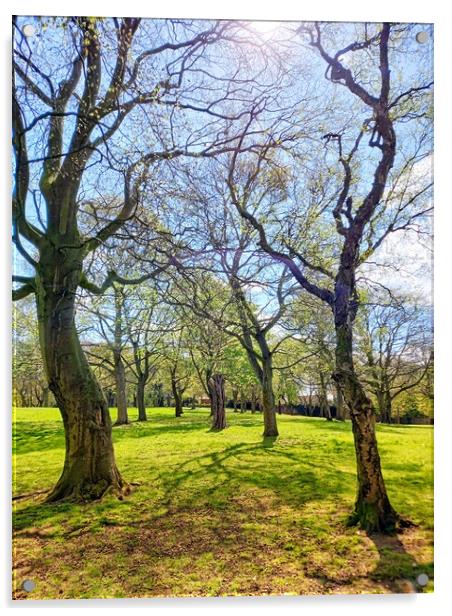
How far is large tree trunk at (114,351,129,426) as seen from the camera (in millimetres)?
3541

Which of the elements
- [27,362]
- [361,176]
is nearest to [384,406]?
[361,176]

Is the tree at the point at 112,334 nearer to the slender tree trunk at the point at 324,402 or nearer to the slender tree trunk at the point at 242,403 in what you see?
the slender tree trunk at the point at 242,403

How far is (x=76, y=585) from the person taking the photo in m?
2.92

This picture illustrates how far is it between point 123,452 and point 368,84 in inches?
143

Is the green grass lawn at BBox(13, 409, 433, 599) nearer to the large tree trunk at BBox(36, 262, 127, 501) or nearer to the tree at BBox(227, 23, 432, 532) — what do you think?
the large tree trunk at BBox(36, 262, 127, 501)

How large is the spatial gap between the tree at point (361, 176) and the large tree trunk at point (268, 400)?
661mm

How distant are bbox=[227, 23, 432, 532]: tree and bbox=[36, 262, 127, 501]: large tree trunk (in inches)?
65.4

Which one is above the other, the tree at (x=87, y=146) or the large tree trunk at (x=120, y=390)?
the tree at (x=87, y=146)

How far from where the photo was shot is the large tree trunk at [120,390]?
11.6 feet

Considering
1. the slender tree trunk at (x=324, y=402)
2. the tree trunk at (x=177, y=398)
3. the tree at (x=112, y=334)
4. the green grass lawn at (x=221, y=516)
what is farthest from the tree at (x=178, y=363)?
the slender tree trunk at (x=324, y=402)

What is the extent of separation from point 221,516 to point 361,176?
9.62 feet

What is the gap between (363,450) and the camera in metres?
3.38

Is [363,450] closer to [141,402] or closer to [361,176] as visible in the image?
[141,402]

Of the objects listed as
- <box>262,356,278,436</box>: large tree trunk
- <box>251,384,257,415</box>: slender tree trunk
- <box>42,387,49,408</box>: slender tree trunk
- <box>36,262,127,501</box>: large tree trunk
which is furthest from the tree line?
<box>251,384,257,415</box>: slender tree trunk
